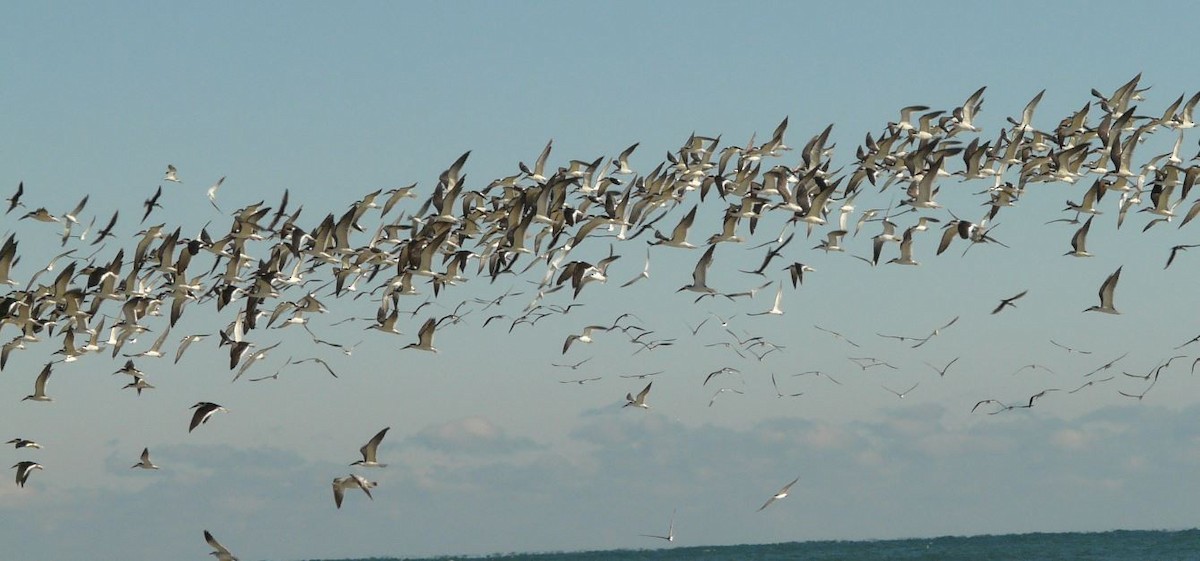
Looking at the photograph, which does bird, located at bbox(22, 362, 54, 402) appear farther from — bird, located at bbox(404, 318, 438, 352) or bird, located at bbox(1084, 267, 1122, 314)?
bird, located at bbox(1084, 267, 1122, 314)

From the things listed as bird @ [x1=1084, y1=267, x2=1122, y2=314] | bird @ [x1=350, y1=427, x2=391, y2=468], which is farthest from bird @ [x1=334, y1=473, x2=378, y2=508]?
bird @ [x1=1084, y1=267, x2=1122, y2=314]

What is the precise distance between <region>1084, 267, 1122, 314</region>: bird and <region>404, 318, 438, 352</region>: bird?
42.2ft

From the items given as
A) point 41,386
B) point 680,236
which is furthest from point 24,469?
point 680,236

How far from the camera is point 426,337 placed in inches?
1307

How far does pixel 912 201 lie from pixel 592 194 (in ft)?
22.3

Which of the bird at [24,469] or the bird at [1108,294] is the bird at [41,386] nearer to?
the bird at [24,469]

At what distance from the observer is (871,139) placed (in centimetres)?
3603

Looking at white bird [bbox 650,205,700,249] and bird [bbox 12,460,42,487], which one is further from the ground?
white bird [bbox 650,205,700,249]

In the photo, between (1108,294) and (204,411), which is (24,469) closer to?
(204,411)

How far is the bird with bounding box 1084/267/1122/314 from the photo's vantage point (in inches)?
1228

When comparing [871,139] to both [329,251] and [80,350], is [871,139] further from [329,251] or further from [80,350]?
[80,350]

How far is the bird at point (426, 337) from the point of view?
33.1 metres

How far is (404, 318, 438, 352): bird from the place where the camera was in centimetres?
3312

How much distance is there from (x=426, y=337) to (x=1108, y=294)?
529 inches
